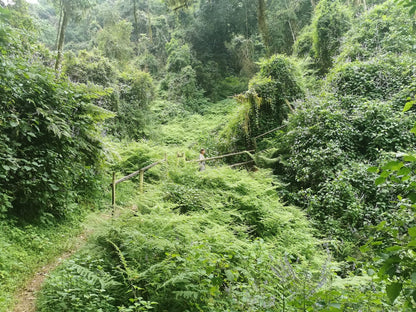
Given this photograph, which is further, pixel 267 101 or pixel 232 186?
pixel 267 101

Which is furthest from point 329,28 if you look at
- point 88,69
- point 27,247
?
point 27,247

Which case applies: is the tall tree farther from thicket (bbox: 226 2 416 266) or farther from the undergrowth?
thicket (bbox: 226 2 416 266)

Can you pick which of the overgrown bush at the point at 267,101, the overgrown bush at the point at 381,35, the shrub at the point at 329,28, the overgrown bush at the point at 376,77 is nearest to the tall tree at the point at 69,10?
the overgrown bush at the point at 267,101

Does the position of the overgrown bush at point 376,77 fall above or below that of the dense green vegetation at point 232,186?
above

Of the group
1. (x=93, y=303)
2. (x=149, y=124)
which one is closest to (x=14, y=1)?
(x=149, y=124)

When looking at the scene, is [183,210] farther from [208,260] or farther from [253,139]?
[253,139]

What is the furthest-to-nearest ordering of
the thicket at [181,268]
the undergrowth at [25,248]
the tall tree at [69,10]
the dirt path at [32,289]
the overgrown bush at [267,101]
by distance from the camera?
1. the overgrown bush at [267,101]
2. the tall tree at [69,10]
3. the undergrowth at [25,248]
4. the dirt path at [32,289]
5. the thicket at [181,268]

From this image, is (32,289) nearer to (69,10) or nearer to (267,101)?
(267,101)

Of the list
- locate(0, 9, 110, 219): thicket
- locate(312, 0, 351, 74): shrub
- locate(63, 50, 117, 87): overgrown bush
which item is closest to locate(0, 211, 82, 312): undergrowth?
locate(0, 9, 110, 219): thicket

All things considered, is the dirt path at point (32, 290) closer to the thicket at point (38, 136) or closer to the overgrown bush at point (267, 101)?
the thicket at point (38, 136)

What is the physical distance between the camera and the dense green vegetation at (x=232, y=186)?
8.27ft

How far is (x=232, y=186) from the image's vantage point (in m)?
6.13

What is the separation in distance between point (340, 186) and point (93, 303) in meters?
6.11

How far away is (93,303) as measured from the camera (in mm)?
2674
